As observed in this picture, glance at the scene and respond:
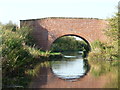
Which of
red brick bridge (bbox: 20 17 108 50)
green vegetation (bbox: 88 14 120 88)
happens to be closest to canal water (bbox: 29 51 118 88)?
green vegetation (bbox: 88 14 120 88)

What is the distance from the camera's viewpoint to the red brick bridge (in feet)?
90.8

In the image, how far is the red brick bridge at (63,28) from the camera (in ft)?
90.8

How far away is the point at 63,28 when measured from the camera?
91.0 ft

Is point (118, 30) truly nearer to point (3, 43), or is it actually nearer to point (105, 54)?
point (105, 54)

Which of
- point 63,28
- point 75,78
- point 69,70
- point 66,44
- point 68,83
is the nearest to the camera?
point 68,83

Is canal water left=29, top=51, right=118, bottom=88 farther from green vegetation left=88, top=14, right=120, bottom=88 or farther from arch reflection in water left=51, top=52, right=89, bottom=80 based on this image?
green vegetation left=88, top=14, right=120, bottom=88

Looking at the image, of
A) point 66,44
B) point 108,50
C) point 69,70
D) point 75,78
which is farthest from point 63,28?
point 66,44

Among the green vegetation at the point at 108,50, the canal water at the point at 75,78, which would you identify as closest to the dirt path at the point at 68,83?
the canal water at the point at 75,78

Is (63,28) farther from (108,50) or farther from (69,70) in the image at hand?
(69,70)

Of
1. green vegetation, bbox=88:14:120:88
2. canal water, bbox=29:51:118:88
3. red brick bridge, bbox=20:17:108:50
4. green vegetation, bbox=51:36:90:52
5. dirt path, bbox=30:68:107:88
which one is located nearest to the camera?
dirt path, bbox=30:68:107:88

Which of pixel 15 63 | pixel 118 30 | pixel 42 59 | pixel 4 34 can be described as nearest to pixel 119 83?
pixel 15 63

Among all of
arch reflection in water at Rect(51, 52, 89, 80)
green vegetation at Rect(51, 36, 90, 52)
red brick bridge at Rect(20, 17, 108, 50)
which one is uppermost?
red brick bridge at Rect(20, 17, 108, 50)

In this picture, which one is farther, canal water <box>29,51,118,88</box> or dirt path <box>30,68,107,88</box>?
canal water <box>29,51,118,88</box>

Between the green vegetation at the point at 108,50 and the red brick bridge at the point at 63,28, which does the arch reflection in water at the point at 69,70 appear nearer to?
the green vegetation at the point at 108,50
